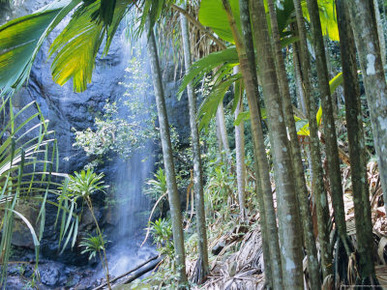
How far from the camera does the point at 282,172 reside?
142 centimetres

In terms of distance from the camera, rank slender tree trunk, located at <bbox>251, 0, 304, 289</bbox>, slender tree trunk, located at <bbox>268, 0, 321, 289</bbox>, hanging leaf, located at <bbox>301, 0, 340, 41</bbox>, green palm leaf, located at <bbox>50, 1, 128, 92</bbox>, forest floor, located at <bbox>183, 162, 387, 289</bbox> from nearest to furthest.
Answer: slender tree trunk, located at <bbox>251, 0, 304, 289</bbox>
slender tree trunk, located at <bbox>268, 0, 321, 289</bbox>
forest floor, located at <bbox>183, 162, 387, 289</bbox>
green palm leaf, located at <bbox>50, 1, 128, 92</bbox>
hanging leaf, located at <bbox>301, 0, 340, 41</bbox>

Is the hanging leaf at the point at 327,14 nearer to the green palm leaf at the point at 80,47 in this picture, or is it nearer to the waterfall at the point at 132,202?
the green palm leaf at the point at 80,47

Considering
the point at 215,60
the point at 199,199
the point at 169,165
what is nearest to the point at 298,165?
the point at 215,60

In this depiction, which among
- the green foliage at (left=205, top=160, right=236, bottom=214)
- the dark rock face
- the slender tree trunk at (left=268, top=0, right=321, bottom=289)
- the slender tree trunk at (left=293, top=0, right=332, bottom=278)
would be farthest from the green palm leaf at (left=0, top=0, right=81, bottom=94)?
the dark rock face

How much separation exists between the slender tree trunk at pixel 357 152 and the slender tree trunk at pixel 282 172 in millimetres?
658

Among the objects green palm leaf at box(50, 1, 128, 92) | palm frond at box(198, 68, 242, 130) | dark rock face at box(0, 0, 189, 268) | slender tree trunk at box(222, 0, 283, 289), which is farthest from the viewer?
A: dark rock face at box(0, 0, 189, 268)

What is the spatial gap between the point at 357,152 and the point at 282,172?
724 mm

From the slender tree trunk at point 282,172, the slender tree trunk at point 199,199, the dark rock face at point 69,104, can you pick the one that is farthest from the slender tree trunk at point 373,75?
the dark rock face at point 69,104

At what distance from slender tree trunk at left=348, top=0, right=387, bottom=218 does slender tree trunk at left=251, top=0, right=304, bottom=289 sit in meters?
0.37

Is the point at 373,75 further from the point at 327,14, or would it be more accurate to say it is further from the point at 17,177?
the point at 327,14

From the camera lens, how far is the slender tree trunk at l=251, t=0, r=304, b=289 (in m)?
1.37

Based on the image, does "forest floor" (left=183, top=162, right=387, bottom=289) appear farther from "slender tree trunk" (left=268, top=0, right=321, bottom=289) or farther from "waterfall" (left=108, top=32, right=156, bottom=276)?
Answer: "waterfall" (left=108, top=32, right=156, bottom=276)

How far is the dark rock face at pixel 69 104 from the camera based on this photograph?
946 centimetres

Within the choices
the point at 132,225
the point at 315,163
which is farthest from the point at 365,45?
the point at 132,225
